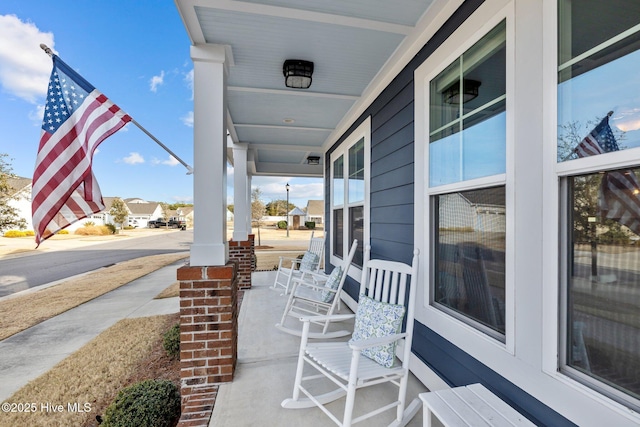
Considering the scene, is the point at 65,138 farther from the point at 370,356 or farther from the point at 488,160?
the point at 488,160

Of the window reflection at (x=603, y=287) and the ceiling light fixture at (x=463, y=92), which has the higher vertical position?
the ceiling light fixture at (x=463, y=92)

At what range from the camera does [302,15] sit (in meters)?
2.23

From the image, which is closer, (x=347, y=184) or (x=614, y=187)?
(x=614, y=187)

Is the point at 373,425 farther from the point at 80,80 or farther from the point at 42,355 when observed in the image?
the point at 42,355

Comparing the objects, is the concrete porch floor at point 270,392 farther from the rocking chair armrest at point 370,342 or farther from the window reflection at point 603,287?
the window reflection at point 603,287

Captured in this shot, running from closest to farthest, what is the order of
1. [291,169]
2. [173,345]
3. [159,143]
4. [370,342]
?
[370,342] → [159,143] → [173,345] → [291,169]

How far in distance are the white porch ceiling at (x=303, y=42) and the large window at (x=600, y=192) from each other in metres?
1.19

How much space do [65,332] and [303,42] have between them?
16.9 feet

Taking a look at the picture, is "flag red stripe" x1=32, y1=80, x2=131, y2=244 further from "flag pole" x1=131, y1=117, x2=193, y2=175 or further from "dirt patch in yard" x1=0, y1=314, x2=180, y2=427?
"dirt patch in yard" x1=0, y1=314, x2=180, y2=427

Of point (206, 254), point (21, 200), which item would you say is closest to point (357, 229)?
point (206, 254)

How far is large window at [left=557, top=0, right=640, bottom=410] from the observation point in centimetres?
109

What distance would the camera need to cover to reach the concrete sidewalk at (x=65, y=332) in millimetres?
3385

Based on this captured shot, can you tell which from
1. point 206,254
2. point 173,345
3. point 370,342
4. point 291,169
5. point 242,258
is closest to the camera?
point 370,342

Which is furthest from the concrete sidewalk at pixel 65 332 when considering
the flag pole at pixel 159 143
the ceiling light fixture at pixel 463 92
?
the ceiling light fixture at pixel 463 92
